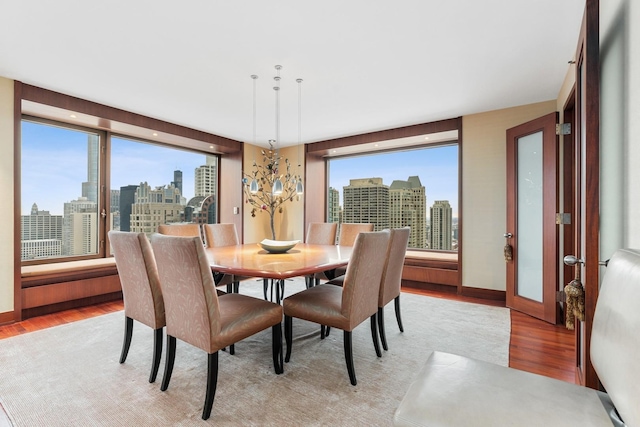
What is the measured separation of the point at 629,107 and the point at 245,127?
407cm

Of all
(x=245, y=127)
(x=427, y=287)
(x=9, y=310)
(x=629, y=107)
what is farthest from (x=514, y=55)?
(x=9, y=310)

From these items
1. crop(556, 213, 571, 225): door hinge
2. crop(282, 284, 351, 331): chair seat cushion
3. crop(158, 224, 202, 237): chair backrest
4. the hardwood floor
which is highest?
crop(556, 213, 571, 225): door hinge

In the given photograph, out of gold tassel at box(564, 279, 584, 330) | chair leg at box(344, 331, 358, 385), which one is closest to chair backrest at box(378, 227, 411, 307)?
chair leg at box(344, 331, 358, 385)

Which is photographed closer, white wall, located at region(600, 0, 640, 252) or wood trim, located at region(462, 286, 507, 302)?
white wall, located at region(600, 0, 640, 252)

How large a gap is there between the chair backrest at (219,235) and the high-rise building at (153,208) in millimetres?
1512

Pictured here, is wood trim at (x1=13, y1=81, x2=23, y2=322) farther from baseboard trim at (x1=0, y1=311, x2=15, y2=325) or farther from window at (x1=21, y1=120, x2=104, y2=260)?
window at (x1=21, y1=120, x2=104, y2=260)

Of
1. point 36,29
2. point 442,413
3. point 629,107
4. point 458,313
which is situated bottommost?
point 458,313

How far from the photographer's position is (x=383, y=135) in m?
4.63

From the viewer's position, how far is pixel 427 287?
173 inches

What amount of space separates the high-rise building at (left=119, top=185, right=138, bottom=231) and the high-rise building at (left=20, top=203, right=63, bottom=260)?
2.21 feet

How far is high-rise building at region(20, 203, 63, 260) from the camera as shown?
350 cm

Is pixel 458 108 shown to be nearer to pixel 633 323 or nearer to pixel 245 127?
pixel 245 127

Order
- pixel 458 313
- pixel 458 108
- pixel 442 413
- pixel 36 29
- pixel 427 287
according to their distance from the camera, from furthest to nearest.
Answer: pixel 427 287, pixel 458 108, pixel 458 313, pixel 36 29, pixel 442 413

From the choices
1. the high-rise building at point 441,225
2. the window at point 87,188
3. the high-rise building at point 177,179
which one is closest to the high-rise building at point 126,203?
the window at point 87,188
